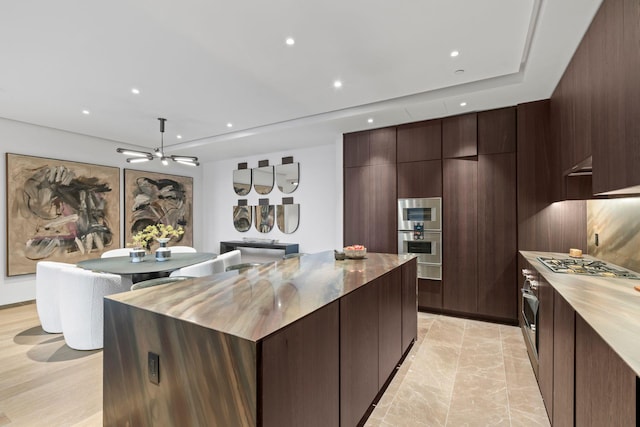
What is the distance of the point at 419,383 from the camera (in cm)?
249

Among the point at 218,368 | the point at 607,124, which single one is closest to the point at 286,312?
the point at 218,368

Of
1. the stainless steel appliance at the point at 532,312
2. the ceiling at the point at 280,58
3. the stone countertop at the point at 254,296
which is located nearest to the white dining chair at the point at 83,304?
the stone countertop at the point at 254,296

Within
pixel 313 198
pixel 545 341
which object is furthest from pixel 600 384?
pixel 313 198

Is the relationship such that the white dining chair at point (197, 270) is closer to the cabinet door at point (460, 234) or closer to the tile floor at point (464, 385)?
the tile floor at point (464, 385)

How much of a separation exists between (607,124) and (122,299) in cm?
309

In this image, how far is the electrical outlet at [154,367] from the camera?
54.4 inches

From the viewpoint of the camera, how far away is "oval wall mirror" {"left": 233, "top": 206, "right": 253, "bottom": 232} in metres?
6.92

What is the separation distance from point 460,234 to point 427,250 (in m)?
0.51

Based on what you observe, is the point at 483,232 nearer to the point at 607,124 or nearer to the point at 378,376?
the point at 607,124

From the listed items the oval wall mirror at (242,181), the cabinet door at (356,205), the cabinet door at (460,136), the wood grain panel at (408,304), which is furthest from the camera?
the oval wall mirror at (242,181)

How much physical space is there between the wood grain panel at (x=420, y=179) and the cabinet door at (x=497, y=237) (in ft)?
1.80

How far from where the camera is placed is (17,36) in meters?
2.45

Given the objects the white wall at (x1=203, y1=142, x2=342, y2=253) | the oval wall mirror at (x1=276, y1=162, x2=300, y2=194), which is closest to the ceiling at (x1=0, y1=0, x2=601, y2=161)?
the white wall at (x1=203, y1=142, x2=342, y2=253)

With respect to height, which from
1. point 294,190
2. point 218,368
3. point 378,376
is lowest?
point 378,376
